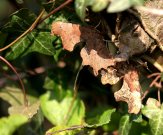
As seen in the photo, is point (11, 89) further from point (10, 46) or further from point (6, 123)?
point (10, 46)

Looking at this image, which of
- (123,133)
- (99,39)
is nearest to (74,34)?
(99,39)

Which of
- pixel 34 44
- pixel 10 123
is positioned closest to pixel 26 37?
pixel 34 44

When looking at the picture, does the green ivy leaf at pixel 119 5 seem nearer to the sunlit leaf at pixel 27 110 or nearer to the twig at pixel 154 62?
the twig at pixel 154 62

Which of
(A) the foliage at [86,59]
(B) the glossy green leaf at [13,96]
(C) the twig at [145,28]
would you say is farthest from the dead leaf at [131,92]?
(B) the glossy green leaf at [13,96]

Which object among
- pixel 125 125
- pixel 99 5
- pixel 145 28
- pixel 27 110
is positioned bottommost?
pixel 125 125

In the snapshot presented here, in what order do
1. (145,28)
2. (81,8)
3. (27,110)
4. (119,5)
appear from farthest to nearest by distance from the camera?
(27,110) < (145,28) < (81,8) < (119,5)

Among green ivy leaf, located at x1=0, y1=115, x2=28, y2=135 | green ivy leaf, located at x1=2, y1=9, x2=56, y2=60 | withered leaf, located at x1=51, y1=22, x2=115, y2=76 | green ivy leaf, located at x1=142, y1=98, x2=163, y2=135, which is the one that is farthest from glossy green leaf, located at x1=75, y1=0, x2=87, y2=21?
green ivy leaf, located at x1=0, y1=115, x2=28, y2=135

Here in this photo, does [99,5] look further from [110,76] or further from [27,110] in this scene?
[27,110]

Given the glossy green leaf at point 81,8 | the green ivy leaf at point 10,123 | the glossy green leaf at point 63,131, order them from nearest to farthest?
1. the glossy green leaf at point 81,8
2. the glossy green leaf at point 63,131
3. the green ivy leaf at point 10,123
